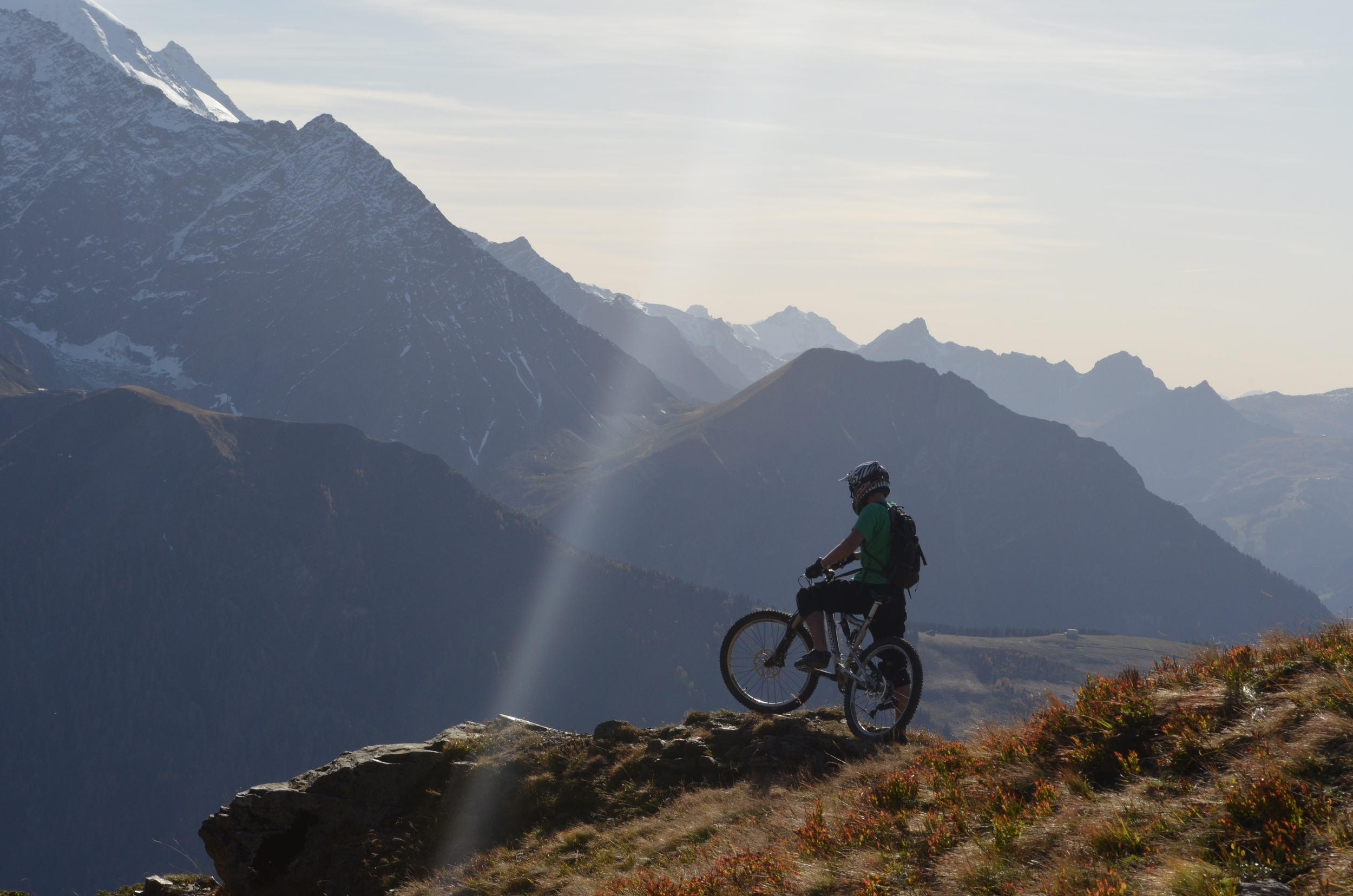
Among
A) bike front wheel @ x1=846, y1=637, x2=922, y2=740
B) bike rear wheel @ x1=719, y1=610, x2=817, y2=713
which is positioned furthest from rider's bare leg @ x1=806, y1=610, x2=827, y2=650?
bike front wheel @ x1=846, y1=637, x2=922, y2=740

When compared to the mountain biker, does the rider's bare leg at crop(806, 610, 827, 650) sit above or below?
below

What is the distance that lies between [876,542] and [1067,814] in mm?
5843

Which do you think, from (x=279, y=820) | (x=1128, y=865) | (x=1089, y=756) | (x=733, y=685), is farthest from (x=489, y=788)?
→ (x=1128, y=865)

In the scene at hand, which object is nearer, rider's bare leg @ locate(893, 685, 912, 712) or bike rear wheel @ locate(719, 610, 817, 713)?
rider's bare leg @ locate(893, 685, 912, 712)

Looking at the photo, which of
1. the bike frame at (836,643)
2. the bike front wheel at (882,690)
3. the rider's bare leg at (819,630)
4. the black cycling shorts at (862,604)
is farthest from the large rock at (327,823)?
the bike front wheel at (882,690)

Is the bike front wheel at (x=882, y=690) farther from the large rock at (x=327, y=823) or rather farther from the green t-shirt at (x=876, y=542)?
the large rock at (x=327, y=823)

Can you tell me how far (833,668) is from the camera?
613 inches

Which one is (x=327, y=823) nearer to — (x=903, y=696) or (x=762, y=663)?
(x=762, y=663)

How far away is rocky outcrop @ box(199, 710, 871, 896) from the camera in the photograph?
46.2ft

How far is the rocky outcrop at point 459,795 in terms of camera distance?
1407 cm

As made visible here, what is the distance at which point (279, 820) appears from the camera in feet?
48.6

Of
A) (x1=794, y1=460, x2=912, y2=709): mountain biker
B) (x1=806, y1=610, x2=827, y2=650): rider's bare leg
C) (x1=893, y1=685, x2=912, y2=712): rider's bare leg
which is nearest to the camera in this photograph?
(x1=893, y1=685, x2=912, y2=712): rider's bare leg

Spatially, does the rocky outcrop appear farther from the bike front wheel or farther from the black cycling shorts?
the black cycling shorts

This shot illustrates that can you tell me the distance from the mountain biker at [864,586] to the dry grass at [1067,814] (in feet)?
6.12
